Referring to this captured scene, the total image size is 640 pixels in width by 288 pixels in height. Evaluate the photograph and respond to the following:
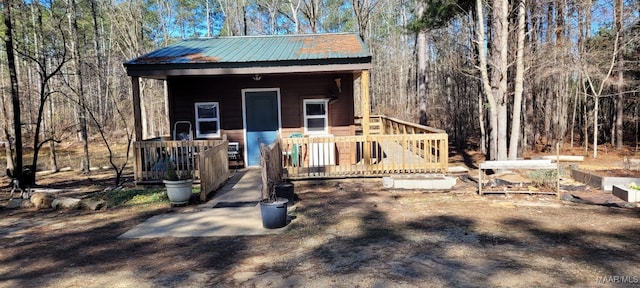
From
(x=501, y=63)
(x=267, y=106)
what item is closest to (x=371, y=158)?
(x=267, y=106)

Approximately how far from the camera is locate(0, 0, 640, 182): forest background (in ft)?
33.9

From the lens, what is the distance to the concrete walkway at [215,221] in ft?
18.5

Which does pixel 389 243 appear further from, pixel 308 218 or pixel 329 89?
pixel 329 89

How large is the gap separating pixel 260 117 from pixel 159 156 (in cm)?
294

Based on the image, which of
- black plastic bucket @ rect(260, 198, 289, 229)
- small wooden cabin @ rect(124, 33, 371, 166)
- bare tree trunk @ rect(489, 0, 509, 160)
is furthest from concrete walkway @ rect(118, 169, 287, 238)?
bare tree trunk @ rect(489, 0, 509, 160)

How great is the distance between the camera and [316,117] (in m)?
11.1

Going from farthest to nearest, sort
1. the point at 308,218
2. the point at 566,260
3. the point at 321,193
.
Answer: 1. the point at 321,193
2. the point at 308,218
3. the point at 566,260

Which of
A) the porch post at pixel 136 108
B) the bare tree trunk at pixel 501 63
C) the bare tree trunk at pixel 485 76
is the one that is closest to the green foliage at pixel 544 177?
the bare tree trunk at pixel 501 63

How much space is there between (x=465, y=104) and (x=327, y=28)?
14425mm

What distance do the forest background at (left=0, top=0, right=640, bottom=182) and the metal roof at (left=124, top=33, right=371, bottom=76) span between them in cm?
214

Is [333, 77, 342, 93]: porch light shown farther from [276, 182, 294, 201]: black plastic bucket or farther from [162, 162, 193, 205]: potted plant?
[162, 162, 193, 205]: potted plant

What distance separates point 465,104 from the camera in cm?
2033

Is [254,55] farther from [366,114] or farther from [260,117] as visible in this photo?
[366,114]

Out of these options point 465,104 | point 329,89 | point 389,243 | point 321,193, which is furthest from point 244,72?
point 465,104
